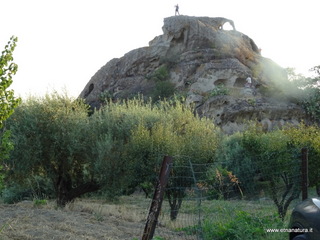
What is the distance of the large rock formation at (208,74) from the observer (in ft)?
114

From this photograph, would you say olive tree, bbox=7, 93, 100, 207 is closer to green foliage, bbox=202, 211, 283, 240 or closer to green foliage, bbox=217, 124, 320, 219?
green foliage, bbox=217, 124, 320, 219

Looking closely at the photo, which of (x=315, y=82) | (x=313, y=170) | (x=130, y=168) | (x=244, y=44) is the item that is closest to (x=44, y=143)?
(x=130, y=168)

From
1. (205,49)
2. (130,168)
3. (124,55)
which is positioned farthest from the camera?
(124,55)

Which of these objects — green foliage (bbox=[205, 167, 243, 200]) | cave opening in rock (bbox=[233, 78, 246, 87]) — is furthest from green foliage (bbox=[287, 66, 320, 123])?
green foliage (bbox=[205, 167, 243, 200])

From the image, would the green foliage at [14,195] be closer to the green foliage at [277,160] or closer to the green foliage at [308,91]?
the green foliage at [277,160]

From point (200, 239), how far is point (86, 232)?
249 centimetres

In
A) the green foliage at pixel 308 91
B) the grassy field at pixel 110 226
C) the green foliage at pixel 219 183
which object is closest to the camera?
the grassy field at pixel 110 226

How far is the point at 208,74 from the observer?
3997 centimetres

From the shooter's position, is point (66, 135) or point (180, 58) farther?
point (180, 58)

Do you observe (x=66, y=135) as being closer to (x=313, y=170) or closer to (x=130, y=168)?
(x=130, y=168)

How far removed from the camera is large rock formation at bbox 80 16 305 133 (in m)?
34.6

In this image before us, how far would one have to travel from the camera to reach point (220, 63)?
41.2m

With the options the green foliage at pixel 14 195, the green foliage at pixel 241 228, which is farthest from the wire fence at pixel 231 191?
the green foliage at pixel 14 195

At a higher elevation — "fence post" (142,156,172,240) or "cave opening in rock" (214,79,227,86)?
"cave opening in rock" (214,79,227,86)
